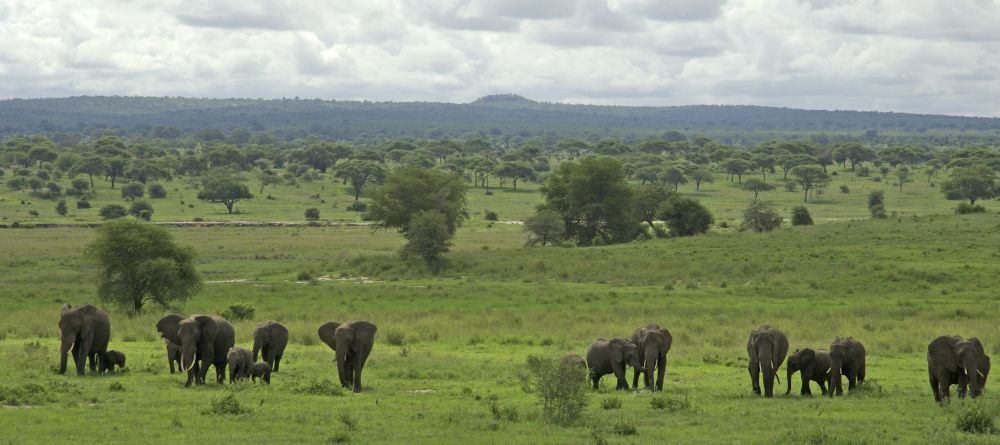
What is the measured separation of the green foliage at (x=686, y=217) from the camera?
257ft

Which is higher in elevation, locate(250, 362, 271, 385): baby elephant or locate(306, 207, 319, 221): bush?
locate(250, 362, 271, 385): baby elephant

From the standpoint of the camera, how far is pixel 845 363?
72.0 feet

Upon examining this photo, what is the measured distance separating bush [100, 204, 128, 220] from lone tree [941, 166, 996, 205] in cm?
8308

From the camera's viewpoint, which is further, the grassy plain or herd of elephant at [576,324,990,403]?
herd of elephant at [576,324,990,403]

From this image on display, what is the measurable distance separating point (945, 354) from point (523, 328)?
18213 mm

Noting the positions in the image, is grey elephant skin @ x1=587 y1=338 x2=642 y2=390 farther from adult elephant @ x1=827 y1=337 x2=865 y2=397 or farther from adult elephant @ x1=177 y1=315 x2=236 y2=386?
adult elephant @ x1=177 y1=315 x2=236 y2=386

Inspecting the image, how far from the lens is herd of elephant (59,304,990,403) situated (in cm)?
2056

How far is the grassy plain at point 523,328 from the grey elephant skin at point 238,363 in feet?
2.07

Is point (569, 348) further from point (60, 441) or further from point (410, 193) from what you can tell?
point (410, 193)

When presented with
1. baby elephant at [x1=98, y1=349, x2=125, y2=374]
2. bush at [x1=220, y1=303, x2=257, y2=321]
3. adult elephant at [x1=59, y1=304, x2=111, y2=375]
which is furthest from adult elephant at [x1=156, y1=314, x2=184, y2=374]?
bush at [x1=220, y1=303, x2=257, y2=321]

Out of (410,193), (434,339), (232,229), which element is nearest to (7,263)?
(410,193)

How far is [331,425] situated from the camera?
18125mm

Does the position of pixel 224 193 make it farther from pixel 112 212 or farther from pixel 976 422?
pixel 976 422

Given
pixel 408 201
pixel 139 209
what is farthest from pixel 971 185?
pixel 139 209
